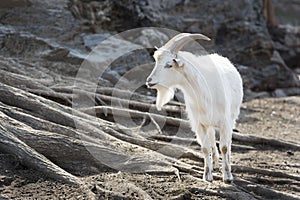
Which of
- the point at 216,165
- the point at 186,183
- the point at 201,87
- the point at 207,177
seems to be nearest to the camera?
the point at 186,183

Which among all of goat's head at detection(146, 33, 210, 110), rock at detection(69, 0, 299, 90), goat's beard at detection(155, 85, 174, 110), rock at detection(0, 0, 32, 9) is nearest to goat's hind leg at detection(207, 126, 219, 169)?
goat's beard at detection(155, 85, 174, 110)

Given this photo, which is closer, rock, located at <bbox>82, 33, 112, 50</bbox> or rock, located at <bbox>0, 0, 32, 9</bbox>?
rock, located at <bbox>0, 0, 32, 9</bbox>

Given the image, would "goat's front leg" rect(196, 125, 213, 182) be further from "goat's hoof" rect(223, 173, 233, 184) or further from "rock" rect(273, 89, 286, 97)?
"rock" rect(273, 89, 286, 97)

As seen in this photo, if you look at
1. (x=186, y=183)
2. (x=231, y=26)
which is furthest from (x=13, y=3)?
(x=186, y=183)

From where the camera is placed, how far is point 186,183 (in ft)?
18.2

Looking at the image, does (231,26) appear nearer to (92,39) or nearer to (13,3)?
(92,39)

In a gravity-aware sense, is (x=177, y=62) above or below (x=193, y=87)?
above

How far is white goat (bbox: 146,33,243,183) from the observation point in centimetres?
573

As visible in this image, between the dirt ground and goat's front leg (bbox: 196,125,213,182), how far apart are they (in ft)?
0.51

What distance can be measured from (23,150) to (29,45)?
561 centimetres

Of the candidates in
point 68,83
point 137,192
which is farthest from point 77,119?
point 68,83

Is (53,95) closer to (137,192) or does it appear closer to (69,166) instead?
(69,166)

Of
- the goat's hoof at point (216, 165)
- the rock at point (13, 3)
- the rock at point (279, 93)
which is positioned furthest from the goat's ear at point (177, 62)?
the rock at point (279, 93)

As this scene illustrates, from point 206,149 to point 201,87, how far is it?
0.85m
